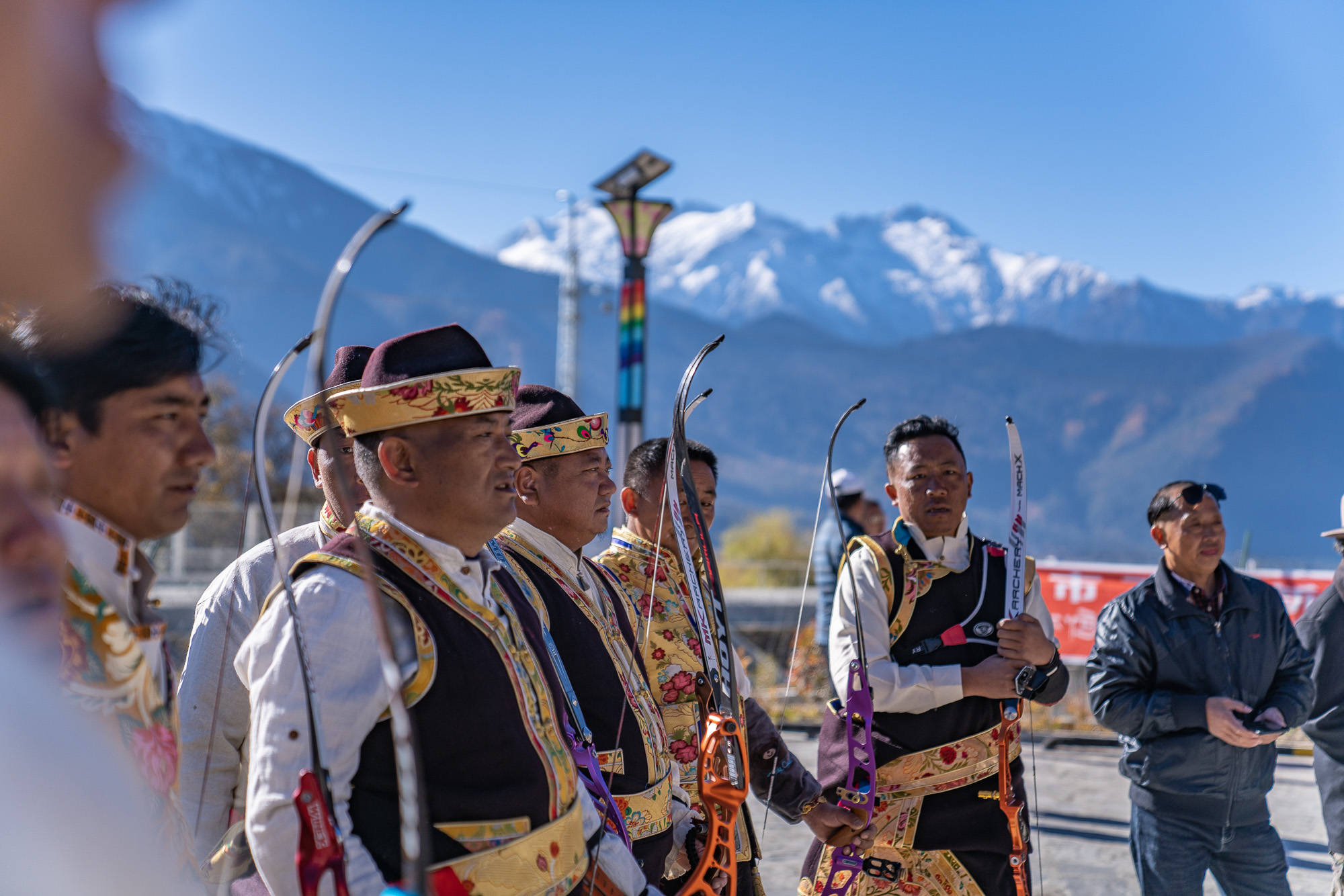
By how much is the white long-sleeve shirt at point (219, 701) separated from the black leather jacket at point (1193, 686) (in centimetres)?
266

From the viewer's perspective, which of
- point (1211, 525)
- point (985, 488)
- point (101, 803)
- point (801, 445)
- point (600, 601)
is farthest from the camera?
point (801, 445)

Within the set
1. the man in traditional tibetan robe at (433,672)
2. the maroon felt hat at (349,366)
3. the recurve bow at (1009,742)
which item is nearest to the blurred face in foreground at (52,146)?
the man in traditional tibetan robe at (433,672)

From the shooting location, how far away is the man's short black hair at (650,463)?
3.49 metres

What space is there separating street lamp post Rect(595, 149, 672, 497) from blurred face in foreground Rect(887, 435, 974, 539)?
140 inches

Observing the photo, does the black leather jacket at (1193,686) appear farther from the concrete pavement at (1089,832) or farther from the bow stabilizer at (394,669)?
the bow stabilizer at (394,669)

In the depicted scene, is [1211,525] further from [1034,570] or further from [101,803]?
[101,803]

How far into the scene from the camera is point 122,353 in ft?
4.72

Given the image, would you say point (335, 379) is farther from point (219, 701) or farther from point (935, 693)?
point (935, 693)

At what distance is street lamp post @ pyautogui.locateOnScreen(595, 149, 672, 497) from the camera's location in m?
7.06

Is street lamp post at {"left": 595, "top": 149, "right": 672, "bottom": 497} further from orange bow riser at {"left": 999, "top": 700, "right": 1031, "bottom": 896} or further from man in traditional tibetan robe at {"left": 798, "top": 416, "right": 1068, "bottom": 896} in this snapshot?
orange bow riser at {"left": 999, "top": 700, "right": 1031, "bottom": 896}

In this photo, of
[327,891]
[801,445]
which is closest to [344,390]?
[327,891]

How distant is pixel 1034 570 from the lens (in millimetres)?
3512

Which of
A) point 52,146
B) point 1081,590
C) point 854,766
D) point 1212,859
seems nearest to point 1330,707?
point 1212,859

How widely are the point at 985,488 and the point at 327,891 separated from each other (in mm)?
153883
